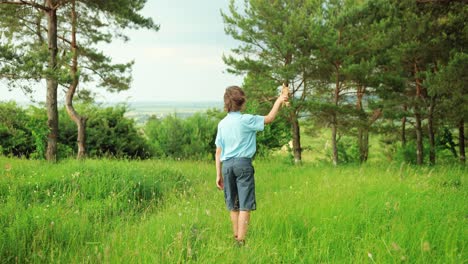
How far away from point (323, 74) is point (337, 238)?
43.7ft

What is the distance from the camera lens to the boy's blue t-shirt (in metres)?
4.70

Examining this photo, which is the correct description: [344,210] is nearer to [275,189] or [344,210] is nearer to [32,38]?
[275,189]

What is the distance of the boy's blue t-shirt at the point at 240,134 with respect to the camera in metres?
4.70

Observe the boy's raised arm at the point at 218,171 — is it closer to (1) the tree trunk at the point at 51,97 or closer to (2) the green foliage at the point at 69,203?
(2) the green foliage at the point at 69,203

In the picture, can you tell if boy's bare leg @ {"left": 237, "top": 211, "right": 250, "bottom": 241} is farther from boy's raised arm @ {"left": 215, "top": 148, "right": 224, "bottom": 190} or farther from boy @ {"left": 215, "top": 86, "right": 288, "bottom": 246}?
boy's raised arm @ {"left": 215, "top": 148, "right": 224, "bottom": 190}

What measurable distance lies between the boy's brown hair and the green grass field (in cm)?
127

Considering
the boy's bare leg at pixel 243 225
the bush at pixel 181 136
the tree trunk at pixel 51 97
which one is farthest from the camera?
the bush at pixel 181 136

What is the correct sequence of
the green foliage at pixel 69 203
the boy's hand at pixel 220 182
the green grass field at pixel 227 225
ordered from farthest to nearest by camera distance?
the boy's hand at pixel 220 182, the green foliage at pixel 69 203, the green grass field at pixel 227 225

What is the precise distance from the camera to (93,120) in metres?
16.7

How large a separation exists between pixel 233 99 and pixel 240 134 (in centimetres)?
42

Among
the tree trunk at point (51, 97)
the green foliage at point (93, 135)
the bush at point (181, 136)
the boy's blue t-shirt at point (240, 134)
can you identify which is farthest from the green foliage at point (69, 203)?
the bush at point (181, 136)

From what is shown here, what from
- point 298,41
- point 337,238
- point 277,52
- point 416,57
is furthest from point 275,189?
point 416,57

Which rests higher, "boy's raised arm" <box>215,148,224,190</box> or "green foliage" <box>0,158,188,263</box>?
"boy's raised arm" <box>215,148,224,190</box>

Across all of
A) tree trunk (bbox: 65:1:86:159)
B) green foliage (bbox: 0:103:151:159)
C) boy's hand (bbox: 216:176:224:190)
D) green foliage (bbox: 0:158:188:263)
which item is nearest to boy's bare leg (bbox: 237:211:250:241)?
boy's hand (bbox: 216:176:224:190)
